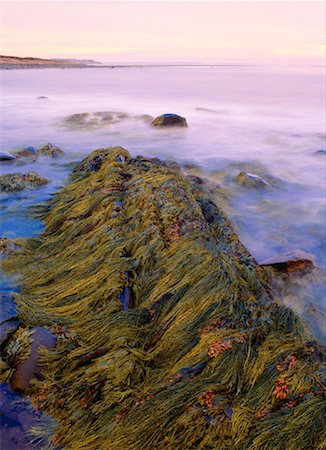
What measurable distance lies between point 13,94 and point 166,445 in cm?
2404

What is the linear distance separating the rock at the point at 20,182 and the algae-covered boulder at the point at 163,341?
1.90 metres

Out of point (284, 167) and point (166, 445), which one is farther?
point (284, 167)

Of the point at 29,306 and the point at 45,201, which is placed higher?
the point at 45,201

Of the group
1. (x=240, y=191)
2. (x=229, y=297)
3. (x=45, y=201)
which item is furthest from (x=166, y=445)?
(x=240, y=191)

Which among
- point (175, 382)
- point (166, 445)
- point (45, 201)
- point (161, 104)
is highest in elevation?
point (161, 104)

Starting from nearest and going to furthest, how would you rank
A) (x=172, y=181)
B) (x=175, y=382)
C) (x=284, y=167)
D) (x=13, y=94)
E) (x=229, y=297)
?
1. (x=175, y=382)
2. (x=229, y=297)
3. (x=172, y=181)
4. (x=284, y=167)
5. (x=13, y=94)

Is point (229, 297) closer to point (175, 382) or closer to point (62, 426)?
point (175, 382)

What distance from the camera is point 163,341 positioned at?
8.48ft

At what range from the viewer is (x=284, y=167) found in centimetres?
850

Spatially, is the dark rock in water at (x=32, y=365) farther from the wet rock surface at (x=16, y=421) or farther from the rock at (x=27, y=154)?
the rock at (x=27, y=154)

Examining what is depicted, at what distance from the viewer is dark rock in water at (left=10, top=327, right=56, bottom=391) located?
2.29m

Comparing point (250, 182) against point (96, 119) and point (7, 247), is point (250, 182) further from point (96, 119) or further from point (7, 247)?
point (96, 119)

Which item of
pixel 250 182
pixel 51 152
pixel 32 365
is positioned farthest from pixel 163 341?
pixel 51 152

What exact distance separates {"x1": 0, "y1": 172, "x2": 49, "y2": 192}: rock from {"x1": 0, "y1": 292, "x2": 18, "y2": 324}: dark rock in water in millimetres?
2962
